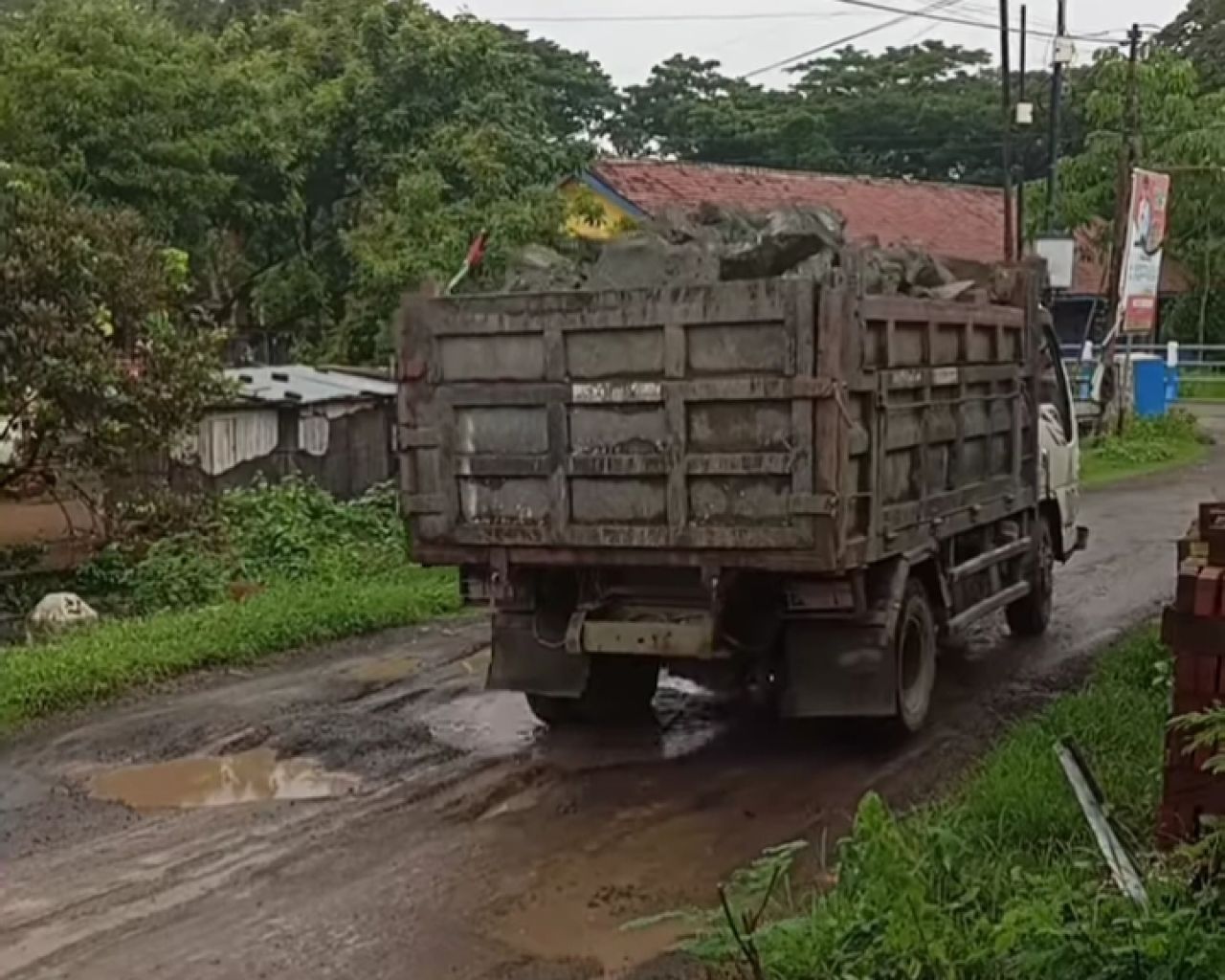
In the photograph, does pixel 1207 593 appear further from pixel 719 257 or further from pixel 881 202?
pixel 881 202

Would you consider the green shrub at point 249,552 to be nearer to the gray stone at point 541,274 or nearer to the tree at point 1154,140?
the gray stone at point 541,274

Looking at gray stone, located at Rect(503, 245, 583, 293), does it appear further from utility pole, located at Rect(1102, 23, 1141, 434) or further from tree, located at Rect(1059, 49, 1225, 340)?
tree, located at Rect(1059, 49, 1225, 340)

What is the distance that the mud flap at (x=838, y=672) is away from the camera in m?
7.99

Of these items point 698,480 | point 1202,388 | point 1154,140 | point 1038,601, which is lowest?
point 1038,601

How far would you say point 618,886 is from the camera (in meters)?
6.45

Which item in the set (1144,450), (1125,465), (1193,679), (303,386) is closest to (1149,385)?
(1144,450)

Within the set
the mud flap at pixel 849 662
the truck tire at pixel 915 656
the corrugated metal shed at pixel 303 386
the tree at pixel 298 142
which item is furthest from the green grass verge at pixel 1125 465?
the mud flap at pixel 849 662

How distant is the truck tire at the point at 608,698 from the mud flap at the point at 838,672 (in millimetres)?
884

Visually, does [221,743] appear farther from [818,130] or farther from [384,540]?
[818,130]

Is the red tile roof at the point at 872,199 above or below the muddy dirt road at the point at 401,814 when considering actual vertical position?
above

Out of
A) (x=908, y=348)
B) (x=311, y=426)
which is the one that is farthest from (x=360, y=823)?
(x=311, y=426)

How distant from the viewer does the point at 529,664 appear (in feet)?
27.7

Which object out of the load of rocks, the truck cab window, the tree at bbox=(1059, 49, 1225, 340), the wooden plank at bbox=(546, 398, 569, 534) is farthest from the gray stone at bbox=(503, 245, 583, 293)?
the tree at bbox=(1059, 49, 1225, 340)

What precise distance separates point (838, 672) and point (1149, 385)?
2514 cm
